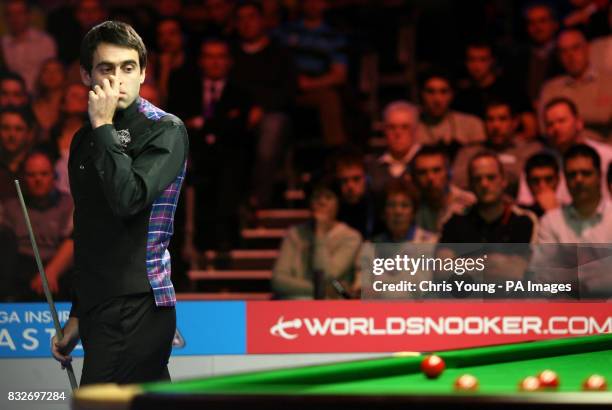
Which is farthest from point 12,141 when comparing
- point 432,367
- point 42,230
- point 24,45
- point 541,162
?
point 432,367

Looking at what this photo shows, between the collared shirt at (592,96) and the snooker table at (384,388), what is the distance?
3.73m

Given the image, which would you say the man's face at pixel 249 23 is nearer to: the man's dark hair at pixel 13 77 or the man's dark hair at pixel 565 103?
the man's dark hair at pixel 13 77

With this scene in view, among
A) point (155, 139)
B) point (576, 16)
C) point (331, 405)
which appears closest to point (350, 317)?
point (576, 16)

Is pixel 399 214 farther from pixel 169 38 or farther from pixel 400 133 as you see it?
pixel 169 38

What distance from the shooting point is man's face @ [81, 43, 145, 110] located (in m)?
3.01

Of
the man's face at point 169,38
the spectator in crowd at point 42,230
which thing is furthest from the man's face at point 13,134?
the man's face at point 169,38

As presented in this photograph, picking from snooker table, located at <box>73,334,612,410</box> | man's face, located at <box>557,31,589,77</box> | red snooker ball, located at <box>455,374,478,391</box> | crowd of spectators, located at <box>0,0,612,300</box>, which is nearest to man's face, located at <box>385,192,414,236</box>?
crowd of spectators, located at <box>0,0,612,300</box>

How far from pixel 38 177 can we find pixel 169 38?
4.49 ft

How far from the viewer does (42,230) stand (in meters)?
6.40

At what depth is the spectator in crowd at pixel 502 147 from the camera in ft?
21.5

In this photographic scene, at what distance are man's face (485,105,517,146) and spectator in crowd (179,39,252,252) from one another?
4.94ft

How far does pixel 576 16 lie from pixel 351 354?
2.73 meters

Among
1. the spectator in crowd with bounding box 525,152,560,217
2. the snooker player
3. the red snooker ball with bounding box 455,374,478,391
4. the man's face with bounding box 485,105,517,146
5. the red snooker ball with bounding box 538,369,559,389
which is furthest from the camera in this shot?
the man's face with bounding box 485,105,517,146

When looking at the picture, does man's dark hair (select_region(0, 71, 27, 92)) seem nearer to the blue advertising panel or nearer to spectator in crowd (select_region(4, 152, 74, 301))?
spectator in crowd (select_region(4, 152, 74, 301))
